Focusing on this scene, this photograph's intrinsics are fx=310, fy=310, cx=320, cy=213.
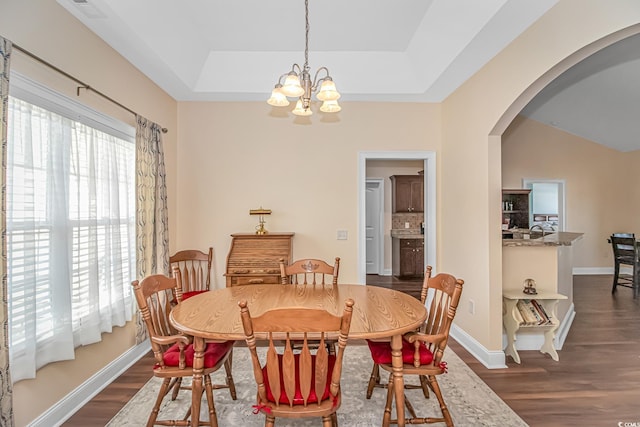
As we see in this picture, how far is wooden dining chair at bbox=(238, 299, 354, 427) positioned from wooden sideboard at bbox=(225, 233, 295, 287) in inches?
69.3

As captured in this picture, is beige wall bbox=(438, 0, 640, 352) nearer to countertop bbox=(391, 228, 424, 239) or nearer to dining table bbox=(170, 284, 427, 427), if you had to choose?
dining table bbox=(170, 284, 427, 427)

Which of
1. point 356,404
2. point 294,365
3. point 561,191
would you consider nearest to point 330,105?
point 294,365

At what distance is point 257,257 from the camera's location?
131 inches

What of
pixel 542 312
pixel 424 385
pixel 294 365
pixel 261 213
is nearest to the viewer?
pixel 294 365

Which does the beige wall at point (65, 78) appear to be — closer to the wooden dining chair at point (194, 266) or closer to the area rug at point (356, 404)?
the area rug at point (356, 404)

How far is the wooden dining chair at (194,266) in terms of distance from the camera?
343 cm

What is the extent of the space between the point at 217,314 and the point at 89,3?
214 cm

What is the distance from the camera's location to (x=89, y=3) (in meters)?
2.00

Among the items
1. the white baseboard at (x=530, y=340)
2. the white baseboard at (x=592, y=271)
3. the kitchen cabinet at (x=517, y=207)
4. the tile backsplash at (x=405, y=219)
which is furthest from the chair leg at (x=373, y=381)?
the white baseboard at (x=592, y=271)

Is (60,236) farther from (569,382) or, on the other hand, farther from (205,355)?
(569,382)

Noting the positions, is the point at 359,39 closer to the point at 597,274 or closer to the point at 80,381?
the point at 80,381

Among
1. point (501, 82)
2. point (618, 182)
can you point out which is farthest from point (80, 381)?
point (618, 182)

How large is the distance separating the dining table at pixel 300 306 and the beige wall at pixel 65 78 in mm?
922

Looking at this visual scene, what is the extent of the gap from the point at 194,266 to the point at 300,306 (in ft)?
7.16
